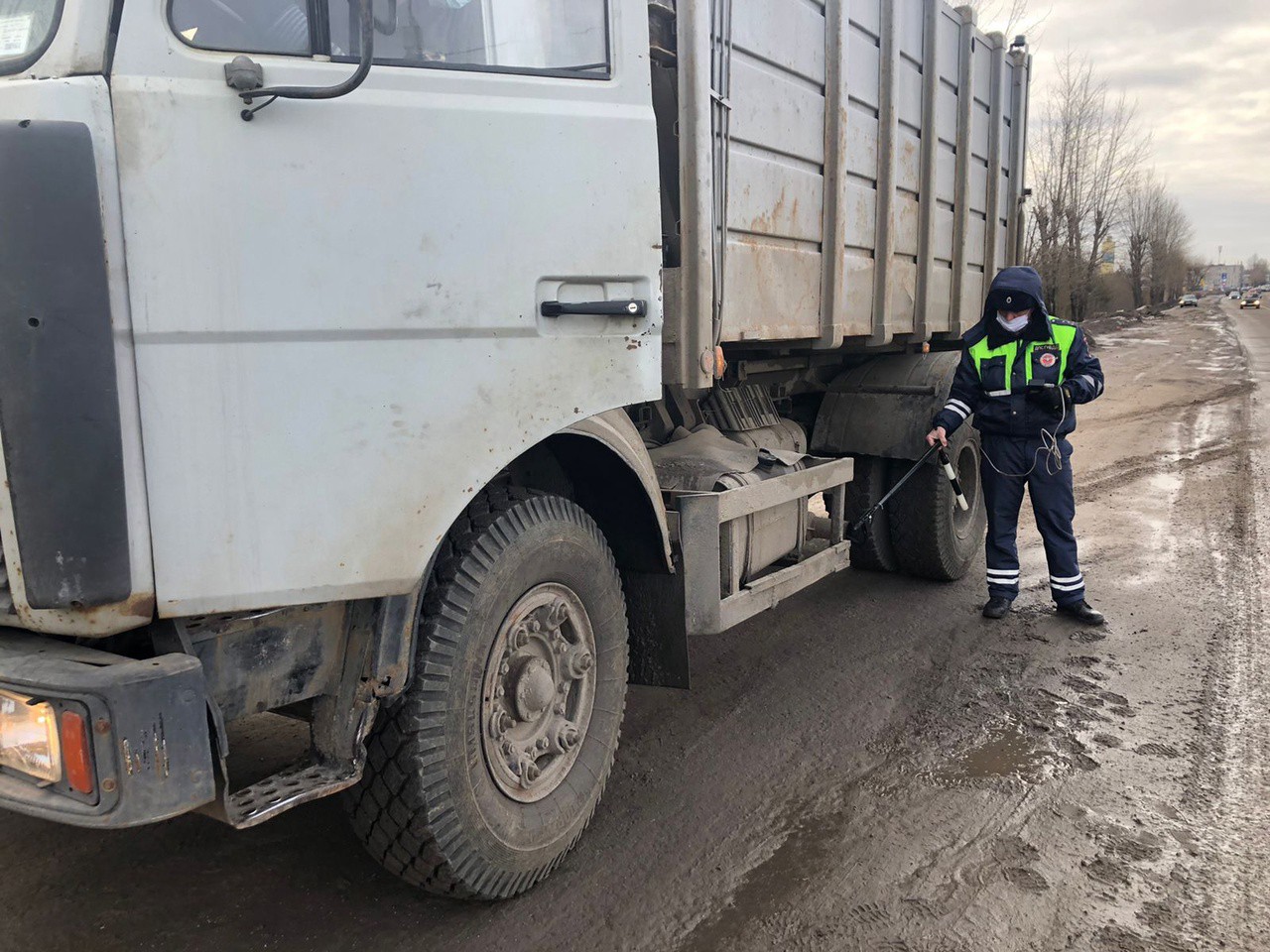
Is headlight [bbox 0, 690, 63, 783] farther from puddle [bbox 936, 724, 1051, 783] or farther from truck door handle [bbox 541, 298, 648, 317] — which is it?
puddle [bbox 936, 724, 1051, 783]

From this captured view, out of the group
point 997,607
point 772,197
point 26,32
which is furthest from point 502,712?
point 997,607

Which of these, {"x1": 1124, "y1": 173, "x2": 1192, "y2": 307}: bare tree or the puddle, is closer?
the puddle

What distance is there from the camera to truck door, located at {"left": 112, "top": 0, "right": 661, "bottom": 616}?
1.95m

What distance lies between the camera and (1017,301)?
5.15 m

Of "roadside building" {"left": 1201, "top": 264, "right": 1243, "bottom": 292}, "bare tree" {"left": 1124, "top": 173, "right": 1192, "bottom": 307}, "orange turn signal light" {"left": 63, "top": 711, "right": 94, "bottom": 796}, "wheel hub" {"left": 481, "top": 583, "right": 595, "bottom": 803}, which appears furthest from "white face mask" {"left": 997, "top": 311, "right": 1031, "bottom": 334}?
"roadside building" {"left": 1201, "top": 264, "right": 1243, "bottom": 292}

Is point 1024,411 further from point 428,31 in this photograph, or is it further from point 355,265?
point 355,265

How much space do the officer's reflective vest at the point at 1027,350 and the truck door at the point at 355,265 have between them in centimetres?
324

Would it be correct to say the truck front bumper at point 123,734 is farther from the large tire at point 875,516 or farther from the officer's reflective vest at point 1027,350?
the officer's reflective vest at point 1027,350

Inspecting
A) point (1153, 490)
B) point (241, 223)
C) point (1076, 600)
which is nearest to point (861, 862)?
point (241, 223)

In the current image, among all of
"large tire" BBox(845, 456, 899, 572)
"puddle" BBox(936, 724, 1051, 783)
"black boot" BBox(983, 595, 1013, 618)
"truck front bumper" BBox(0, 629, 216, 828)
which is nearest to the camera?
"truck front bumper" BBox(0, 629, 216, 828)

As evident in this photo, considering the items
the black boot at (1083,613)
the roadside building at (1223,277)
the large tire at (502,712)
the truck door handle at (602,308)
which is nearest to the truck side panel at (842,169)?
the truck door handle at (602,308)

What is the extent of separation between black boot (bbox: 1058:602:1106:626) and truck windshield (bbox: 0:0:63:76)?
16.7 ft

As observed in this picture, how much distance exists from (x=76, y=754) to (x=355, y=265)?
1.12m

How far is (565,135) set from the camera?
249 cm
